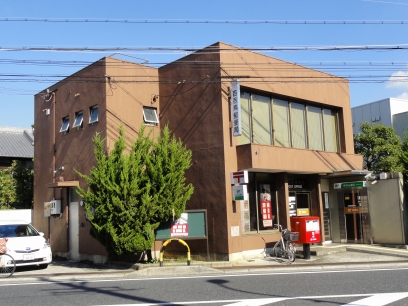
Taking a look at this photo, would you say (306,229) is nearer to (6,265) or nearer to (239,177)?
(239,177)

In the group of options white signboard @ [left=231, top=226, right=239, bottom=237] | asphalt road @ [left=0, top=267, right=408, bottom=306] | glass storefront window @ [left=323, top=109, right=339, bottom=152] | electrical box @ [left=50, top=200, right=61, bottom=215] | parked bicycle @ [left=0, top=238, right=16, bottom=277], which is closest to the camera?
asphalt road @ [left=0, top=267, right=408, bottom=306]

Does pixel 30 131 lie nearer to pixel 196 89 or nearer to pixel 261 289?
pixel 196 89

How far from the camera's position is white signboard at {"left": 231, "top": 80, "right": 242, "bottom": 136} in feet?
49.9

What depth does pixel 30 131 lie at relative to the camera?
34.1m

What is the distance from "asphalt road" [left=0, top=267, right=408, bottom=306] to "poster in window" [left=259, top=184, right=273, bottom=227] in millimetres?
4287

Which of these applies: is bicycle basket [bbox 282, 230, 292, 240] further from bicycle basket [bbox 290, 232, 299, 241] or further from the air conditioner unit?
the air conditioner unit

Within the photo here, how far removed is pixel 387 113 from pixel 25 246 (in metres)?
33.7

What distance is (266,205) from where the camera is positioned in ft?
56.1

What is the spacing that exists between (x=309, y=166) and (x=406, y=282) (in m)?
7.55

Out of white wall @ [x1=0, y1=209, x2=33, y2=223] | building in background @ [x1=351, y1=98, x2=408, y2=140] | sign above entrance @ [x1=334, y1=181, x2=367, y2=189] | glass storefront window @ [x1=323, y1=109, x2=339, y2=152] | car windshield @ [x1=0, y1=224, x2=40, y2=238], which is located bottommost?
car windshield @ [x1=0, y1=224, x2=40, y2=238]

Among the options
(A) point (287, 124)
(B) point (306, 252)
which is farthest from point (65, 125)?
(B) point (306, 252)

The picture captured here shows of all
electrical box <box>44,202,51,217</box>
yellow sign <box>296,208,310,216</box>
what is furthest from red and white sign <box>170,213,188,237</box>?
electrical box <box>44,202,51,217</box>

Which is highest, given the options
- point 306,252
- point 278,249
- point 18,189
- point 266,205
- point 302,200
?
point 18,189

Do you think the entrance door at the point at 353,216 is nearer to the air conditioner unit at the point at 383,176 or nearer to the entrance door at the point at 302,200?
the air conditioner unit at the point at 383,176
